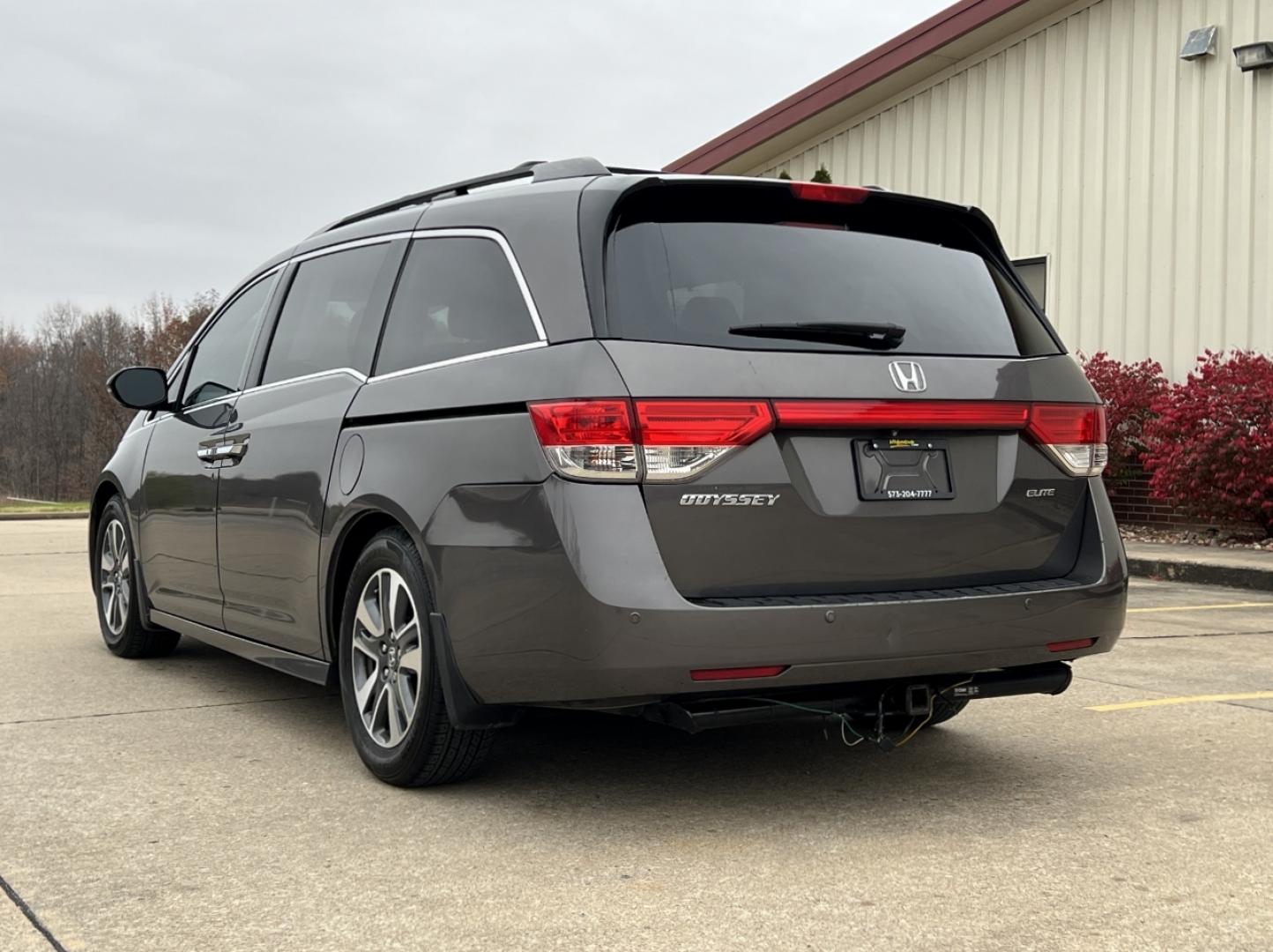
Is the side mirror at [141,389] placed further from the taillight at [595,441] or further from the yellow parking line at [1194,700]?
the yellow parking line at [1194,700]

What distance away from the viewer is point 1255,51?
13906mm

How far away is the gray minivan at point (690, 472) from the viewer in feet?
12.6

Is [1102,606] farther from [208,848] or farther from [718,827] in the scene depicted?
[208,848]

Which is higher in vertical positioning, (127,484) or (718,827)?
(127,484)

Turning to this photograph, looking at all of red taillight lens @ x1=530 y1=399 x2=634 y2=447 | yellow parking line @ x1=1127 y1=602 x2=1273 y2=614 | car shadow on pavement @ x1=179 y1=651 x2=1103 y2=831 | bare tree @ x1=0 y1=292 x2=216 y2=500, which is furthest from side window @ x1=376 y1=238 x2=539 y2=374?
bare tree @ x1=0 y1=292 x2=216 y2=500

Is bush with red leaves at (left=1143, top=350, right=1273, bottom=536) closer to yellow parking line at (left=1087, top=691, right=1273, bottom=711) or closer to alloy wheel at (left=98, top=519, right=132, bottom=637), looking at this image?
yellow parking line at (left=1087, top=691, right=1273, bottom=711)

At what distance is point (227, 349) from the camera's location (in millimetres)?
6355

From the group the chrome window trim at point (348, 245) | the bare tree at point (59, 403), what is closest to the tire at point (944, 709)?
the chrome window trim at point (348, 245)

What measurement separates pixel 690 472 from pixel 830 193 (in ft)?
3.57

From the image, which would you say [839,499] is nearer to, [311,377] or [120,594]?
[311,377]

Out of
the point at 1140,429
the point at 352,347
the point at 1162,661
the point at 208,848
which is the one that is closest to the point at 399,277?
the point at 352,347

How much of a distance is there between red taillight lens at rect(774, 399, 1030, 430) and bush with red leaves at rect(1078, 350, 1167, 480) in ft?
34.4

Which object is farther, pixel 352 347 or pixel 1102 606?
pixel 352 347

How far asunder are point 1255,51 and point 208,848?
13102 mm
